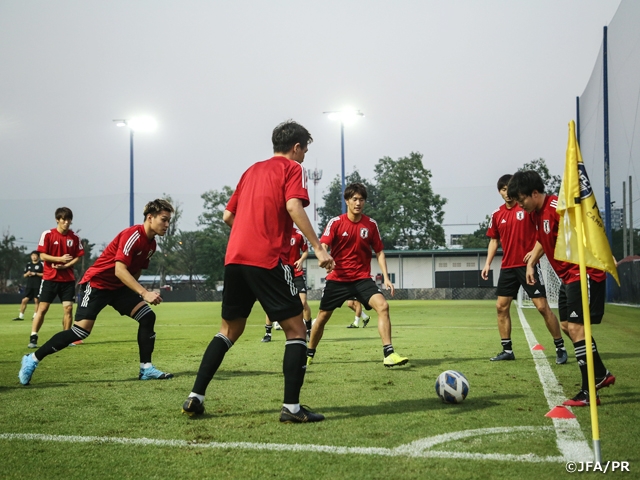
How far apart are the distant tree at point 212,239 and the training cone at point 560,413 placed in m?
76.8

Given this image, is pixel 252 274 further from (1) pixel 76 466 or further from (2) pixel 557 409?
(2) pixel 557 409

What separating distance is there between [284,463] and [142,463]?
74 centimetres

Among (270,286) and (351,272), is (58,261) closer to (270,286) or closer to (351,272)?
(351,272)

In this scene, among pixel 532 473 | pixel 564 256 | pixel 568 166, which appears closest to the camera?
pixel 532 473

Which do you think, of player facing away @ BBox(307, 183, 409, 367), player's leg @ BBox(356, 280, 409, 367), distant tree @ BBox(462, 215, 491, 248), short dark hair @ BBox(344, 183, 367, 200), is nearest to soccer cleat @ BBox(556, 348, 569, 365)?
player's leg @ BBox(356, 280, 409, 367)

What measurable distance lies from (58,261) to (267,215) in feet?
23.1

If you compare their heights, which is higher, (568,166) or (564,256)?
(568,166)

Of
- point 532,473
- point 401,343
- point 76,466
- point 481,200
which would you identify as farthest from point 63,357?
point 481,200

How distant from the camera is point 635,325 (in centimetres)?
1513

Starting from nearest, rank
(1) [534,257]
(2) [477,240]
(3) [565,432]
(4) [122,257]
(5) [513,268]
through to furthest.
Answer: (3) [565,432], (4) [122,257], (1) [534,257], (5) [513,268], (2) [477,240]

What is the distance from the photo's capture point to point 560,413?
4629 millimetres

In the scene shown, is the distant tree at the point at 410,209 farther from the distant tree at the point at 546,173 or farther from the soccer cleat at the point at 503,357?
the soccer cleat at the point at 503,357

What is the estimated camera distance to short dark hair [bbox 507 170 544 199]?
544 centimetres

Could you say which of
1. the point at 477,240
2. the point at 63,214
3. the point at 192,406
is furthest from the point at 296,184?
the point at 477,240
